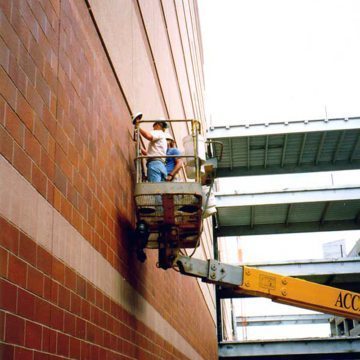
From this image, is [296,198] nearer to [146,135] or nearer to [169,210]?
[146,135]

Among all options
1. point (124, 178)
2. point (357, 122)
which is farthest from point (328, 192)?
point (124, 178)

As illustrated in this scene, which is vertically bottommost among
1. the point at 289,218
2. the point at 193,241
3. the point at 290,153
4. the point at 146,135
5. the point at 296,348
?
the point at 296,348

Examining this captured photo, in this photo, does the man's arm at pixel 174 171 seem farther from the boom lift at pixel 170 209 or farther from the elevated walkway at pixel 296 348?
the elevated walkway at pixel 296 348

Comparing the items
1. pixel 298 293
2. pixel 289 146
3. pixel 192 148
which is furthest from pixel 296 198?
pixel 192 148

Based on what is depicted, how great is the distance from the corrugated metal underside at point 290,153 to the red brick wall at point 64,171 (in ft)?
57.4

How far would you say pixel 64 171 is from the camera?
15.5 feet

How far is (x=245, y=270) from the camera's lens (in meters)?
9.37

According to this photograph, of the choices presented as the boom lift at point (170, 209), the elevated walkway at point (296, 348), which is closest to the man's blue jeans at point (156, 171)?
the boom lift at point (170, 209)

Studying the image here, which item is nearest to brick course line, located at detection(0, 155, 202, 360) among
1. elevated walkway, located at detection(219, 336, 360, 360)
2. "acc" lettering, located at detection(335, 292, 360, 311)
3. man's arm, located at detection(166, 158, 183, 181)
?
man's arm, located at detection(166, 158, 183, 181)

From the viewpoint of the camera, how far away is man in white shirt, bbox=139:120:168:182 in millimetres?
7477

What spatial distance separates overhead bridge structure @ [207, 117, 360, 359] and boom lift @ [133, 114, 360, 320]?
13027 millimetres

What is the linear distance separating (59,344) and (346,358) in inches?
995

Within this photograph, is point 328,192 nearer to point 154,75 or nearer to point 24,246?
point 154,75

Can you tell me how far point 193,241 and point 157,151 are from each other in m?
1.47
